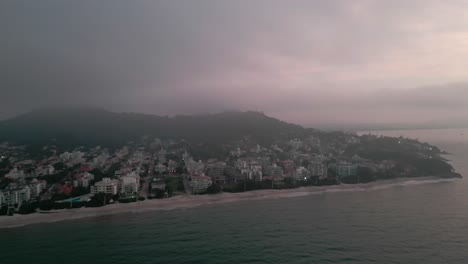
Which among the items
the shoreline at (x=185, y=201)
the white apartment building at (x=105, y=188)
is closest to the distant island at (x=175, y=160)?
the white apartment building at (x=105, y=188)

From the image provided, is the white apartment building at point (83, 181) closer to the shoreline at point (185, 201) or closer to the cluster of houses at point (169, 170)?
the cluster of houses at point (169, 170)

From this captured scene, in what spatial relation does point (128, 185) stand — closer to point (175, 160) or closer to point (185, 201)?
point (185, 201)

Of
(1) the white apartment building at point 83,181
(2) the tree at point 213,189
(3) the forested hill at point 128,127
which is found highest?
(3) the forested hill at point 128,127

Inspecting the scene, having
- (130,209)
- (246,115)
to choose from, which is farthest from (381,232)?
(246,115)

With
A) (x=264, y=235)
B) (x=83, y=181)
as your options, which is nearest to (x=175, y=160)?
(x=83, y=181)

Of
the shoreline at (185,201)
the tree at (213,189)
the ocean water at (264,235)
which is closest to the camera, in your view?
the ocean water at (264,235)

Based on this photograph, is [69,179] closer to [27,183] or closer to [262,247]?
[27,183]

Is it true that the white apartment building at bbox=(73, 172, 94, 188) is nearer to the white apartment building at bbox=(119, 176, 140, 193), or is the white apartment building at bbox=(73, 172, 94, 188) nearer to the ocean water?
the white apartment building at bbox=(119, 176, 140, 193)
